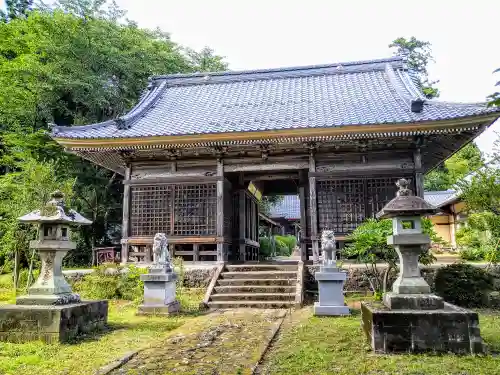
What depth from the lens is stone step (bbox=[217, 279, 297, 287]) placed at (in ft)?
34.0

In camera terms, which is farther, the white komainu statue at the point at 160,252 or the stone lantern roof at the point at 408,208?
the white komainu statue at the point at 160,252

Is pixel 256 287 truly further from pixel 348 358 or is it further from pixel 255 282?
pixel 348 358

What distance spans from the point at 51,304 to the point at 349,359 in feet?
15.7

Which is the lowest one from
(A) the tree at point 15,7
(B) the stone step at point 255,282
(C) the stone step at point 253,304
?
(C) the stone step at point 253,304

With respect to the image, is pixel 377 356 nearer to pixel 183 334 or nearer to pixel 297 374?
pixel 297 374

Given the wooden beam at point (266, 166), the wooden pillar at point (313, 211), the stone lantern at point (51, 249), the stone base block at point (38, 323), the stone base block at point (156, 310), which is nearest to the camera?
the stone base block at point (38, 323)

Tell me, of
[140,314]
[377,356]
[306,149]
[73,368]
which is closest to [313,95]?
[306,149]

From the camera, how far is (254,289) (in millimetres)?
10164

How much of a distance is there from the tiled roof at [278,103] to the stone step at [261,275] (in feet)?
13.6

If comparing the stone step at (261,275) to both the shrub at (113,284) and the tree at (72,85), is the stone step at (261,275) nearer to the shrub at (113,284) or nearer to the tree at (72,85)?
the shrub at (113,284)

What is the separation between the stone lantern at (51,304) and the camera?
5.99 m

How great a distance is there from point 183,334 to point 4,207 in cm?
773

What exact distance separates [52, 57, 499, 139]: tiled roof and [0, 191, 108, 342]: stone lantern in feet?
16.7

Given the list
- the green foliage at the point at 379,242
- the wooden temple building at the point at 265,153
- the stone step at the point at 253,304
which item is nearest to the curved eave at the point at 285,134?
the wooden temple building at the point at 265,153
